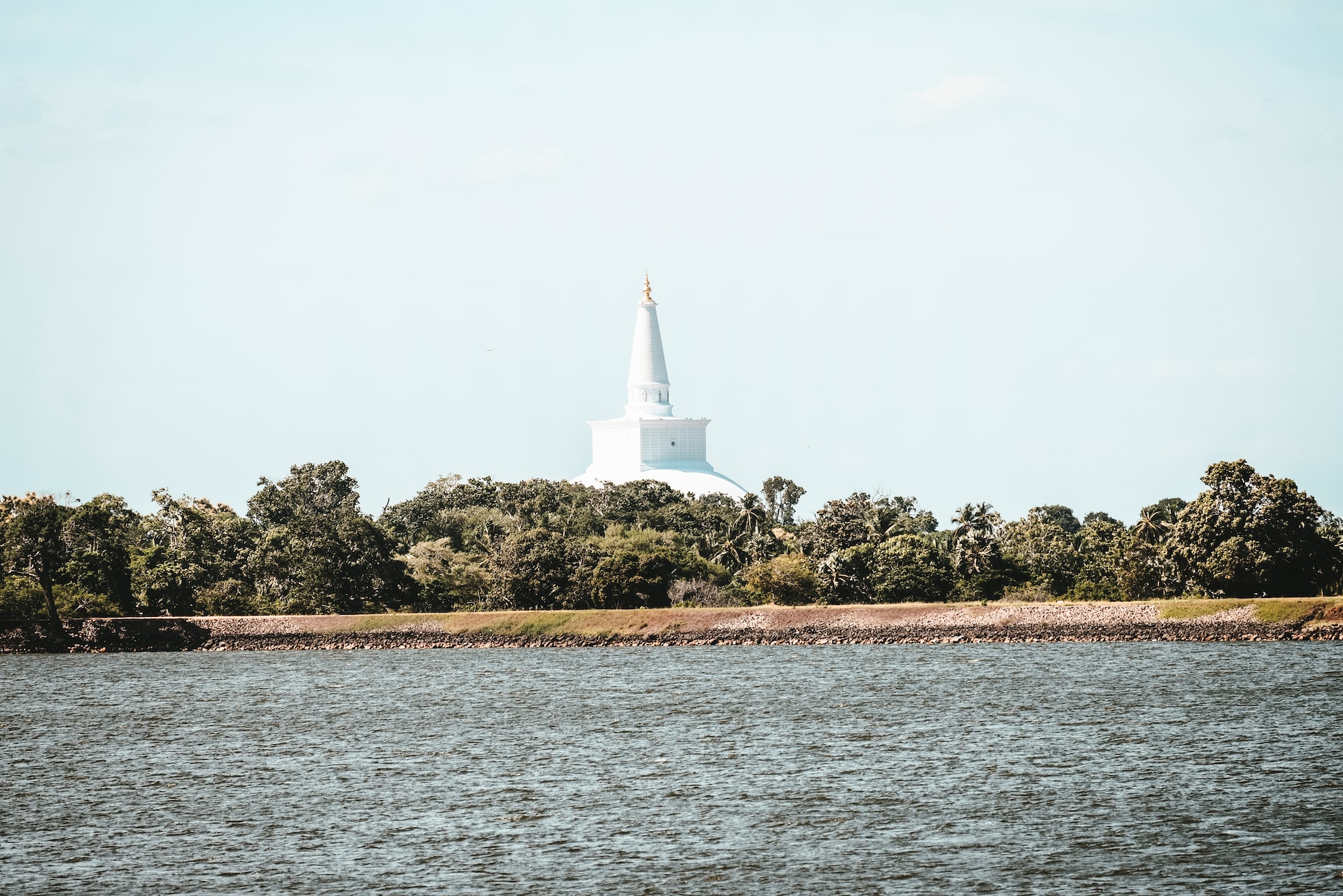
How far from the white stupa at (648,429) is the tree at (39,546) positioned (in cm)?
5607

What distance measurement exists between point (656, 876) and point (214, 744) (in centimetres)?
2135

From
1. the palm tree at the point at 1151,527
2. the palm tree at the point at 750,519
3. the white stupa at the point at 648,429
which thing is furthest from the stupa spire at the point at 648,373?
the palm tree at the point at 1151,527

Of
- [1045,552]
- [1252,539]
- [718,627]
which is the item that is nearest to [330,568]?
[718,627]

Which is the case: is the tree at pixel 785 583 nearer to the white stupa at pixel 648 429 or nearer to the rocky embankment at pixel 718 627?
the rocky embankment at pixel 718 627

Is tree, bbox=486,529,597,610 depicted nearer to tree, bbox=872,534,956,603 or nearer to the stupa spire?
tree, bbox=872,534,956,603

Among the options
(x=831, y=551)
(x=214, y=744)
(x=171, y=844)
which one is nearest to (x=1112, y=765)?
(x=171, y=844)

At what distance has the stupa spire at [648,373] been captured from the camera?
446 feet

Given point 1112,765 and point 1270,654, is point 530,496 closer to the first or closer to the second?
point 1270,654

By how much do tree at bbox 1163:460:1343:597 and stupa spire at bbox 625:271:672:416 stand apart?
Answer: 222 feet

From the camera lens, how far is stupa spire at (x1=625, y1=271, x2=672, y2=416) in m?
136

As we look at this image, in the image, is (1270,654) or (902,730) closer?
(902,730)

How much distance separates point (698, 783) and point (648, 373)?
340 feet

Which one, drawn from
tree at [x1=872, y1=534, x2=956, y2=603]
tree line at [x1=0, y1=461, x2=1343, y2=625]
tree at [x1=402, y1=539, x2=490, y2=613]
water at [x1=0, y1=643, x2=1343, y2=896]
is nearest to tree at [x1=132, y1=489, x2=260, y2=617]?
tree line at [x1=0, y1=461, x2=1343, y2=625]

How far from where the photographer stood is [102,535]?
83500 millimetres
